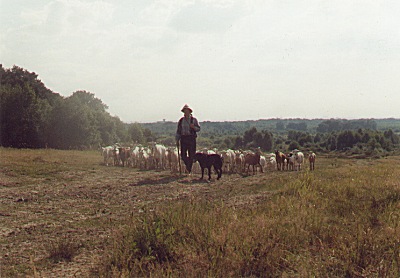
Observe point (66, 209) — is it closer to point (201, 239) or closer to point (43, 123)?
point (201, 239)

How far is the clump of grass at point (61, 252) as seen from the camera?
4.67 m

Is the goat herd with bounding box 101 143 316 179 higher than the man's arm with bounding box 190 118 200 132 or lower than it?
lower

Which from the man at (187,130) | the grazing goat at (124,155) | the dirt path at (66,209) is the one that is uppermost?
the man at (187,130)

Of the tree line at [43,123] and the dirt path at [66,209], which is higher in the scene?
the tree line at [43,123]

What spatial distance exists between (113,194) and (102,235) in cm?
383

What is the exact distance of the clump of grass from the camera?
15.3ft

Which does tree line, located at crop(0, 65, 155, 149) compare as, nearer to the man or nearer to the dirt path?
the dirt path

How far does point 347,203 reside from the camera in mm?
7758

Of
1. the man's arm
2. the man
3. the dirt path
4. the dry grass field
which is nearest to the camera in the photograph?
the dry grass field

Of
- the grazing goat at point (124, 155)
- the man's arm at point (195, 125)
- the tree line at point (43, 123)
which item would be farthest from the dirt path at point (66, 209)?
the tree line at point (43, 123)

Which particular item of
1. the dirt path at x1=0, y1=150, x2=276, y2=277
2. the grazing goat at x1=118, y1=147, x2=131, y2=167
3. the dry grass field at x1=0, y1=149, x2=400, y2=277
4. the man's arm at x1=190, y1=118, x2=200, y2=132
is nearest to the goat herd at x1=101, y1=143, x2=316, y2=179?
the grazing goat at x1=118, y1=147, x2=131, y2=167

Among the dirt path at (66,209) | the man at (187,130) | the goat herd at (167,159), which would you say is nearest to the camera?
the dirt path at (66,209)

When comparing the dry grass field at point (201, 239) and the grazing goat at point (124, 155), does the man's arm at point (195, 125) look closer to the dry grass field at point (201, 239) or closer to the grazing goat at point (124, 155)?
the dry grass field at point (201, 239)

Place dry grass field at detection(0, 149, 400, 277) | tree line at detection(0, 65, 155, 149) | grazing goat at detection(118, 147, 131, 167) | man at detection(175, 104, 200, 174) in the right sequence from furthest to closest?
tree line at detection(0, 65, 155, 149) < grazing goat at detection(118, 147, 131, 167) < man at detection(175, 104, 200, 174) < dry grass field at detection(0, 149, 400, 277)
